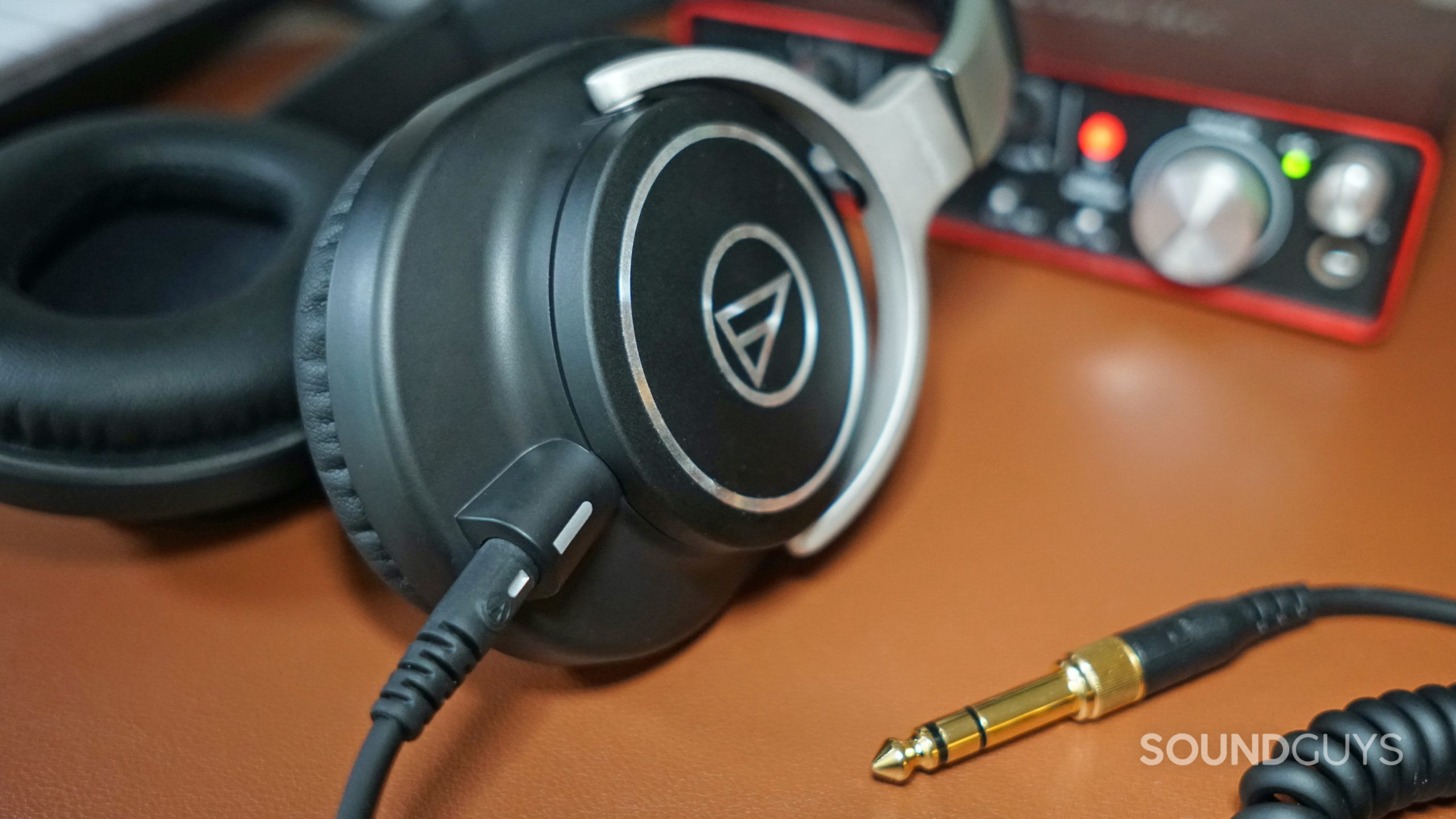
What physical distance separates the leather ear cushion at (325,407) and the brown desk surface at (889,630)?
0.10 m

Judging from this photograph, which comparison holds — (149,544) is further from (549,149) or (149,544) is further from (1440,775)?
(1440,775)

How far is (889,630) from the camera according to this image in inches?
18.9

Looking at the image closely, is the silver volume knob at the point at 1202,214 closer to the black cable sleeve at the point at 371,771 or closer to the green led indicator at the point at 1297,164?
the green led indicator at the point at 1297,164

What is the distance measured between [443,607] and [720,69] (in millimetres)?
237

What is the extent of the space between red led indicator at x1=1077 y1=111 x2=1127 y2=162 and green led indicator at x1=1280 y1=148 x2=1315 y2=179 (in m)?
0.09

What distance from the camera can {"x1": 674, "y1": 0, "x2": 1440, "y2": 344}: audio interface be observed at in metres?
0.58

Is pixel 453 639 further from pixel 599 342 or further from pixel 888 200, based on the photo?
pixel 888 200

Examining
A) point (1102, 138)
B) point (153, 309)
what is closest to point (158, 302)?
point (153, 309)

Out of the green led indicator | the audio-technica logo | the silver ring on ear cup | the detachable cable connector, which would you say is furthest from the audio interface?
the detachable cable connector

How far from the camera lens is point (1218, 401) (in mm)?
600

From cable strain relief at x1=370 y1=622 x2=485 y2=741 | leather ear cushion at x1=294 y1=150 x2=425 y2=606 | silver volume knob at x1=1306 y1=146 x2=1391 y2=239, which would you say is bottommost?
cable strain relief at x1=370 y1=622 x2=485 y2=741

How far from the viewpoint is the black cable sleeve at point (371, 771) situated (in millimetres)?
347

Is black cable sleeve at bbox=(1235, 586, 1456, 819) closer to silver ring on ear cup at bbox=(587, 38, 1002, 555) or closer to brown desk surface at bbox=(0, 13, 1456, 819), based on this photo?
brown desk surface at bbox=(0, 13, 1456, 819)

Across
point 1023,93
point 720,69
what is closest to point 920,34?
point 1023,93
